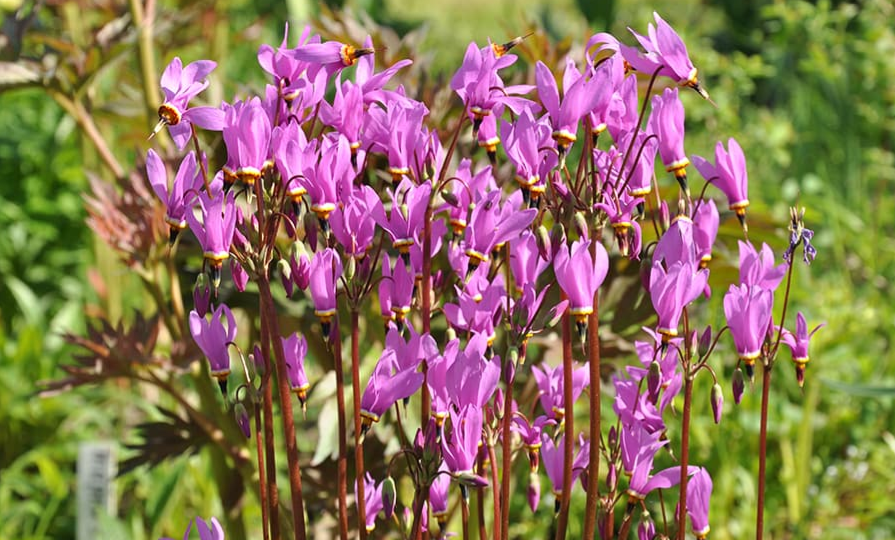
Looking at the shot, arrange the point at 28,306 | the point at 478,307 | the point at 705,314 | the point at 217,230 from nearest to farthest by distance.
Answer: the point at 217,230
the point at 478,307
the point at 705,314
the point at 28,306

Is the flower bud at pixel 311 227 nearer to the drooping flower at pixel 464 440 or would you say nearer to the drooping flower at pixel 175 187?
the drooping flower at pixel 175 187

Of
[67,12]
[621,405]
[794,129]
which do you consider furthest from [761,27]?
[621,405]

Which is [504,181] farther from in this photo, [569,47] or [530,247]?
[530,247]

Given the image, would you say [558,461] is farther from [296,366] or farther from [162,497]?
[162,497]

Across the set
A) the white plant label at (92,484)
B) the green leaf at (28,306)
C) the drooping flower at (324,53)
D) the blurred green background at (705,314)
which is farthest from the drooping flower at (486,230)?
the green leaf at (28,306)

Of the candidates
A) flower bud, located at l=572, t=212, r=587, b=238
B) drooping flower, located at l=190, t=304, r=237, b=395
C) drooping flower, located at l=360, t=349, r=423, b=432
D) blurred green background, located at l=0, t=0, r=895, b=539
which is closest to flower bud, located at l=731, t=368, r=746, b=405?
flower bud, located at l=572, t=212, r=587, b=238

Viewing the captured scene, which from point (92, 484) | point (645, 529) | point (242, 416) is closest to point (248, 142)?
point (242, 416)
